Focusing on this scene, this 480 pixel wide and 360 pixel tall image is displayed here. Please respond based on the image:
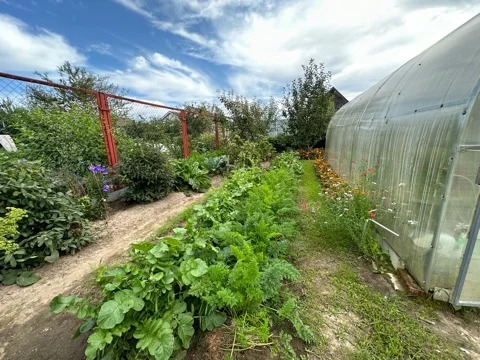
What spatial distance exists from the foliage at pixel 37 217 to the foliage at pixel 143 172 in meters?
1.44

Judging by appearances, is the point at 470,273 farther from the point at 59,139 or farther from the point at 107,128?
the point at 59,139

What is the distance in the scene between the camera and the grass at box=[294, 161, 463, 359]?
160 centimetres

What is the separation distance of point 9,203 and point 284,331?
3243 mm

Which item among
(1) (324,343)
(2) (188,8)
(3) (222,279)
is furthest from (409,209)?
(2) (188,8)

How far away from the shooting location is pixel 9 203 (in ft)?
8.14

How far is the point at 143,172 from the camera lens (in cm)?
455

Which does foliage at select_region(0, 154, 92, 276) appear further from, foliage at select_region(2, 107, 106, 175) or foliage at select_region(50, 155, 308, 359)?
foliage at select_region(50, 155, 308, 359)

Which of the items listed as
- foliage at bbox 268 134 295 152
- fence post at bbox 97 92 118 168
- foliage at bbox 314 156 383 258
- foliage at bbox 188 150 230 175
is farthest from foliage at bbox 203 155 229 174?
foliage at bbox 268 134 295 152

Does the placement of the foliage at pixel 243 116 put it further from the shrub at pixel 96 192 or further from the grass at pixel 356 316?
the grass at pixel 356 316

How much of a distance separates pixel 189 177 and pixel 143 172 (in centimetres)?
140

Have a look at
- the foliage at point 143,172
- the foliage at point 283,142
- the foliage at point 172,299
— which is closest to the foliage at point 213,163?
the foliage at point 143,172

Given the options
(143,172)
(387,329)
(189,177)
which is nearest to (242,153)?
(189,177)

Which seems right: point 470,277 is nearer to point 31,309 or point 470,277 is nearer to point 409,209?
point 409,209

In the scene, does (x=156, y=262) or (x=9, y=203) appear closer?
(x=156, y=262)
